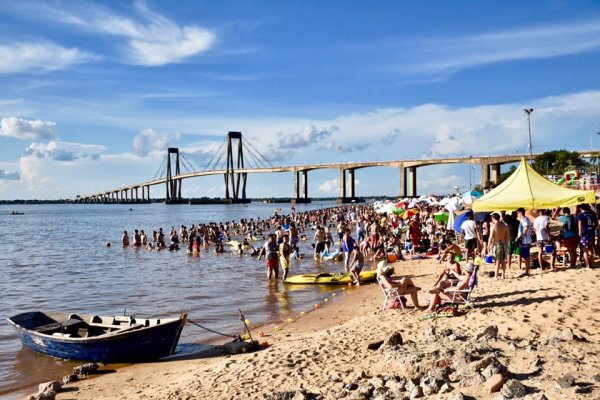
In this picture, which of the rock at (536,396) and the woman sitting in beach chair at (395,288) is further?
the woman sitting in beach chair at (395,288)

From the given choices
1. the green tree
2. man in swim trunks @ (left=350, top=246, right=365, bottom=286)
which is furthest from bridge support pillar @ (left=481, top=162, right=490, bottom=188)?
man in swim trunks @ (left=350, top=246, right=365, bottom=286)

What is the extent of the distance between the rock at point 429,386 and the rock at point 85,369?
5.00m

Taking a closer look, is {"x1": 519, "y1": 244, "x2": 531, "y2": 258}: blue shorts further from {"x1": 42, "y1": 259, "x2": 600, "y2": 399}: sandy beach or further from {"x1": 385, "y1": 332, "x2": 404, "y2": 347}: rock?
{"x1": 385, "y1": 332, "x2": 404, "y2": 347}: rock

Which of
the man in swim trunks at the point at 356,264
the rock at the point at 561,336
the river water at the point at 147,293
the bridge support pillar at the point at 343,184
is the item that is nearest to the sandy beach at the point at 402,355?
the rock at the point at 561,336

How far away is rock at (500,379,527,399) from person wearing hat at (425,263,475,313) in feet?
12.1

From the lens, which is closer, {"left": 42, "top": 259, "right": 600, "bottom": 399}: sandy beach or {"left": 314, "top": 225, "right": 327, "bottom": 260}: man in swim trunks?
{"left": 42, "top": 259, "right": 600, "bottom": 399}: sandy beach

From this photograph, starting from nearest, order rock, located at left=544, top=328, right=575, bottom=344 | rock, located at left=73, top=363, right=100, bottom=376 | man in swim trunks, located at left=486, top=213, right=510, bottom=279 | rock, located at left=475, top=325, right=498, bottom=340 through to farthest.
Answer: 1. rock, located at left=544, top=328, right=575, bottom=344
2. rock, located at left=475, top=325, right=498, bottom=340
3. rock, located at left=73, top=363, right=100, bottom=376
4. man in swim trunks, located at left=486, top=213, right=510, bottom=279

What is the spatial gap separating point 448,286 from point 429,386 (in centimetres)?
384

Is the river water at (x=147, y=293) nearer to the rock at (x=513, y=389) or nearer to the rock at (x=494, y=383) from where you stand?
the rock at (x=494, y=383)

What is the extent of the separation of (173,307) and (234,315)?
1891mm

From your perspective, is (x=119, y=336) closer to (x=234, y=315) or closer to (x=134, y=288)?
(x=234, y=315)

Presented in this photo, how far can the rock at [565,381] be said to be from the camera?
4.56m

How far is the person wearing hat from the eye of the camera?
27.1 feet

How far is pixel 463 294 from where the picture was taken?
332 inches
